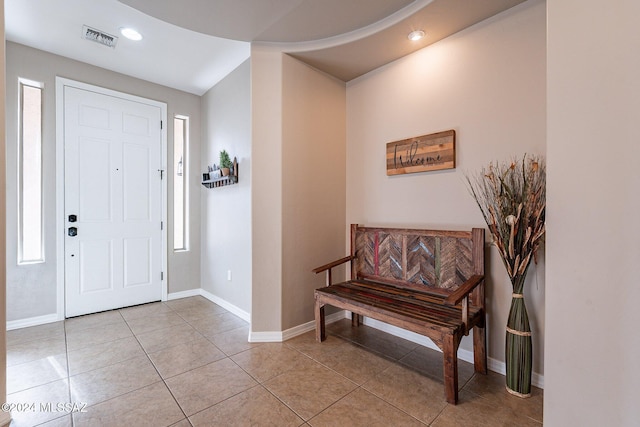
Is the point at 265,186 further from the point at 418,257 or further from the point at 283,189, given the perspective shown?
the point at 418,257

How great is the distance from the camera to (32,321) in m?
2.88

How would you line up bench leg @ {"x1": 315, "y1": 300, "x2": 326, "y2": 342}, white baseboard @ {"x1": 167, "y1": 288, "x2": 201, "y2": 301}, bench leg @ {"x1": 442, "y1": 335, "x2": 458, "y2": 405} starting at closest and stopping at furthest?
bench leg @ {"x1": 442, "y1": 335, "x2": 458, "y2": 405} < bench leg @ {"x1": 315, "y1": 300, "x2": 326, "y2": 342} < white baseboard @ {"x1": 167, "y1": 288, "x2": 201, "y2": 301}

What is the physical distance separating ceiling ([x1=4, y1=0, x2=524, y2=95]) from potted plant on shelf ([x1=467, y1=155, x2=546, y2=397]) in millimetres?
1265

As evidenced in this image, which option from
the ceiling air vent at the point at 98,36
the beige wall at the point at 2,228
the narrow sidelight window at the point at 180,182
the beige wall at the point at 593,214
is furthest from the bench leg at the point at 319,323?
the ceiling air vent at the point at 98,36

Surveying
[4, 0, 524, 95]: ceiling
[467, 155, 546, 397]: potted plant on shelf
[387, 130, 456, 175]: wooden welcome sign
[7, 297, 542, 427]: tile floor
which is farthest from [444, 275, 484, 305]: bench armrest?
[4, 0, 524, 95]: ceiling

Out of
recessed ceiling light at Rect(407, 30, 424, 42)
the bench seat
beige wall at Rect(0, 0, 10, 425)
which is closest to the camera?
A: beige wall at Rect(0, 0, 10, 425)

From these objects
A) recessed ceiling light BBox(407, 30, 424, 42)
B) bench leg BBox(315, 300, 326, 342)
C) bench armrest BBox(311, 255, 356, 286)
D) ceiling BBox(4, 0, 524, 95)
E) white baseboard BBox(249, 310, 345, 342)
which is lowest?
white baseboard BBox(249, 310, 345, 342)

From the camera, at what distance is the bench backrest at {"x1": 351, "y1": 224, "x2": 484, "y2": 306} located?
213 cm

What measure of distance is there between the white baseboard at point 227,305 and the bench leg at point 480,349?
6.94 ft

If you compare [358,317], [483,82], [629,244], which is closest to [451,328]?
[629,244]

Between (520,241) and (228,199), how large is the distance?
2897 millimetres

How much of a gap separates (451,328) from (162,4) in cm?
296

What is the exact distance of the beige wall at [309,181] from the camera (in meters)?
2.65

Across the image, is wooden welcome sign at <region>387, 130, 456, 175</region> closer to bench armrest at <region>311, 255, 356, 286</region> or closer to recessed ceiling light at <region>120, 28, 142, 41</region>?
bench armrest at <region>311, 255, 356, 286</region>
